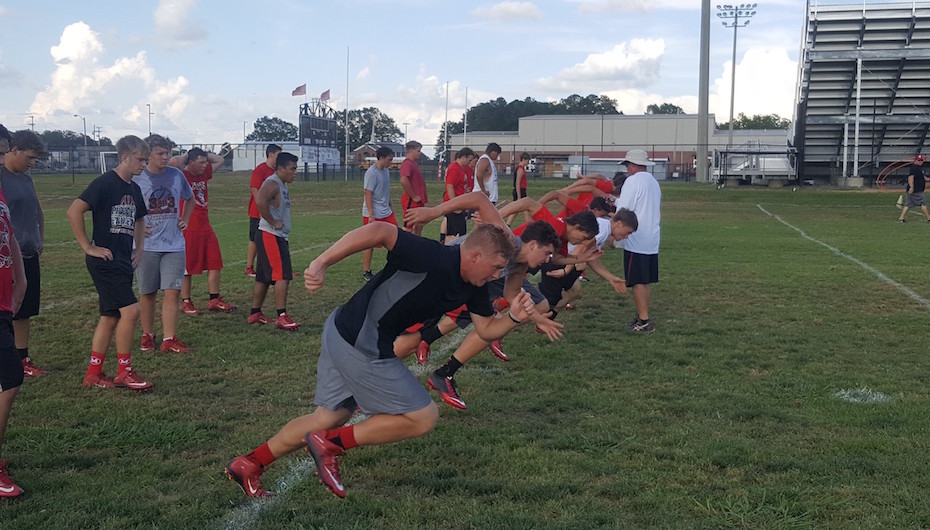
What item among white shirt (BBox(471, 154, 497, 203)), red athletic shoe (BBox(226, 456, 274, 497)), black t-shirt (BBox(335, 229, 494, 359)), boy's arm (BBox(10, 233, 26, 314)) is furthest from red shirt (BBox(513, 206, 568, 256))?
white shirt (BBox(471, 154, 497, 203))

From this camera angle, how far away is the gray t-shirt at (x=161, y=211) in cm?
731

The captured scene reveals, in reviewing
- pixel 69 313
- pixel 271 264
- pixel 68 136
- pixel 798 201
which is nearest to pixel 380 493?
pixel 271 264

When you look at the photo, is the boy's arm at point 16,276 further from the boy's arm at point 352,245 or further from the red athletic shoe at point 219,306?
the red athletic shoe at point 219,306

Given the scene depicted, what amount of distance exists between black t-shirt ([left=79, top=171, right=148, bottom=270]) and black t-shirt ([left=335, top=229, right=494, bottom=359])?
294 centimetres

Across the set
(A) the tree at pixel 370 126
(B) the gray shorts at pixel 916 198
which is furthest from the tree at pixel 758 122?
(B) the gray shorts at pixel 916 198

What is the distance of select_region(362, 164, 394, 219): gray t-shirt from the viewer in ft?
39.5

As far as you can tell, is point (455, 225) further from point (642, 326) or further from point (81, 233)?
point (81, 233)

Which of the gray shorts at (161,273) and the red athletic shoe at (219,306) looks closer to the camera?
the gray shorts at (161,273)

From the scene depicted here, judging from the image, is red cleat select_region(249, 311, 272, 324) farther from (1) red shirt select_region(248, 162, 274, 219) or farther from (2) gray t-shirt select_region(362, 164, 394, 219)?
(2) gray t-shirt select_region(362, 164, 394, 219)

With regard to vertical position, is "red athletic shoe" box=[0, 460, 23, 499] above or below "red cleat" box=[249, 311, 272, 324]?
below

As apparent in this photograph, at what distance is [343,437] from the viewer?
412 cm

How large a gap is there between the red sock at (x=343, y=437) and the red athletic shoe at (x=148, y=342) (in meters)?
3.94

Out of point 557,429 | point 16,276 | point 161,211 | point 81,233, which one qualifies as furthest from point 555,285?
point 16,276

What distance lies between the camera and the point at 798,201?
3097 centimetres
